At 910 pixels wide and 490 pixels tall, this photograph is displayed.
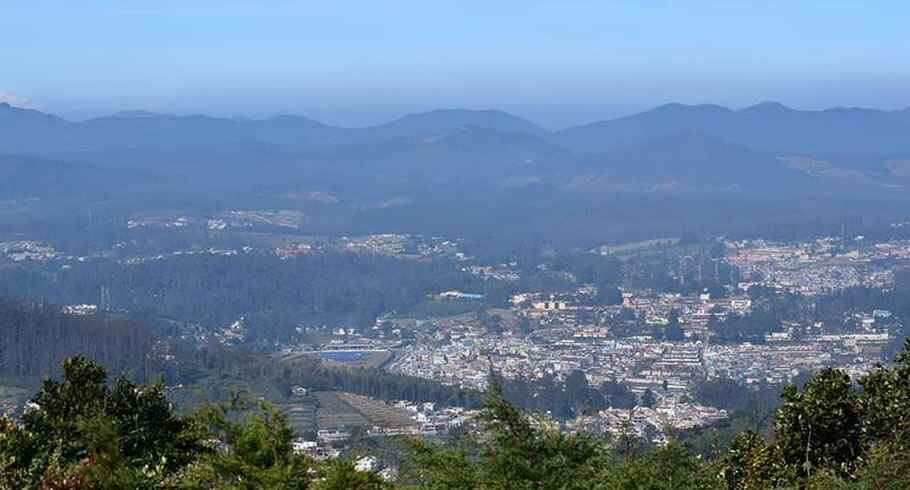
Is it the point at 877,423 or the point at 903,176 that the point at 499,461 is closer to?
the point at 877,423

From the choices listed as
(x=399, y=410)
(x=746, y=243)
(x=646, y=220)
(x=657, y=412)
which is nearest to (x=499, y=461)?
(x=657, y=412)

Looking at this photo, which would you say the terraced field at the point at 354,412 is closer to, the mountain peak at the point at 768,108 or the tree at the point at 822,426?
the tree at the point at 822,426

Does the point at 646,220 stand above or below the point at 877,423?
below

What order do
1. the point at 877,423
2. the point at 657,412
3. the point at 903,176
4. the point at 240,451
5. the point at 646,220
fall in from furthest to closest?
the point at 903,176 → the point at 646,220 → the point at 657,412 → the point at 877,423 → the point at 240,451

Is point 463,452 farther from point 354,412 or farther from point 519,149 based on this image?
point 519,149

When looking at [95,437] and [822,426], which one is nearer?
[95,437]

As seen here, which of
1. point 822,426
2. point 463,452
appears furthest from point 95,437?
point 822,426

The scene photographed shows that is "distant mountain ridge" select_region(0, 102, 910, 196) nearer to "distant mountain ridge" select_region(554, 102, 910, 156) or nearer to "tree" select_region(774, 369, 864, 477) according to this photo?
"distant mountain ridge" select_region(554, 102, 910, 156)

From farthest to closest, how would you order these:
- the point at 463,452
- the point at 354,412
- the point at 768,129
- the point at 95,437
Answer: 1. the point at 768,129
2. the point at 354,412
3. the point at 463,452
4. the point at 95,437

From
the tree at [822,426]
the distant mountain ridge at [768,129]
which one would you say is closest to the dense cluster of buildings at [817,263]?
the tree at [822,426]
